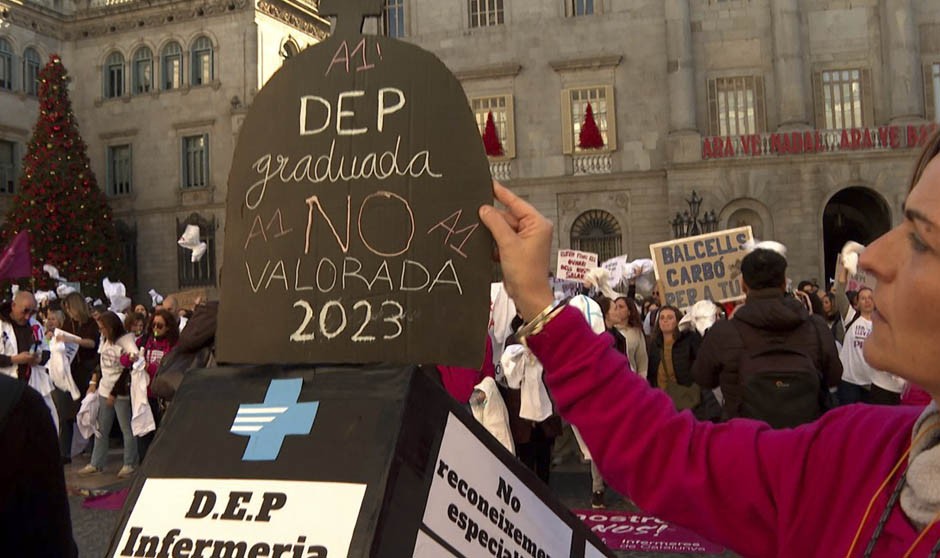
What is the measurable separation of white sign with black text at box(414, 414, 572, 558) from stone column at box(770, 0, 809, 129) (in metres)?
22.5

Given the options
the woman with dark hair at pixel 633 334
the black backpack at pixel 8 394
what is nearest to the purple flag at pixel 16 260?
the woman with dark hair at pixel 633 334

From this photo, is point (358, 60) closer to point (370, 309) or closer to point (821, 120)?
point (370, 309)

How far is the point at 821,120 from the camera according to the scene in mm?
22906

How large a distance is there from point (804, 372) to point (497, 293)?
10.8 ft

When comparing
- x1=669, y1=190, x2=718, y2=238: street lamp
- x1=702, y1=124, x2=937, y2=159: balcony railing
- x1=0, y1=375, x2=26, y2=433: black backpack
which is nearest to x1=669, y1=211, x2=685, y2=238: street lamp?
x1=669, y1=190, x2=718, y2=238: street lamp

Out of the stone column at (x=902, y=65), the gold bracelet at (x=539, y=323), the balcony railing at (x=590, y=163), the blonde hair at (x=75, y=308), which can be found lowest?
the gold bracelet at (x=539, y=323)

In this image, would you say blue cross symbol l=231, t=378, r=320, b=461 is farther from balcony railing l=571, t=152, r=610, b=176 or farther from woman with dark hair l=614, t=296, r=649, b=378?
balcony railing l=571, t=152, r=610, b=176

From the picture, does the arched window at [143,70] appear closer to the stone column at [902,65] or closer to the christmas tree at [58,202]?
the christmas tree at [58,202]

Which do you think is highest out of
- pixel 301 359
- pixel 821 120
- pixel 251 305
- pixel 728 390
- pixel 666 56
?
pixel 666 56

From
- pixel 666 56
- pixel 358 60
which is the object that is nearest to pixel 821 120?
pixel 666 56

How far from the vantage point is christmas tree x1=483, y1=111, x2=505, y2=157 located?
23250 millimetres

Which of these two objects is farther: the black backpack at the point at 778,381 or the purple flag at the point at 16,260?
the purple flag at the point at 16,260

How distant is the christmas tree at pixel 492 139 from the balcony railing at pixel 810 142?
552 cm

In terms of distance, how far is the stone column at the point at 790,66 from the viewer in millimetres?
22516
